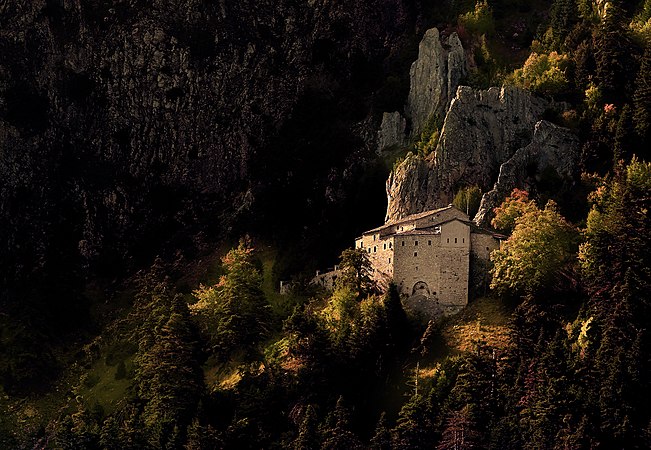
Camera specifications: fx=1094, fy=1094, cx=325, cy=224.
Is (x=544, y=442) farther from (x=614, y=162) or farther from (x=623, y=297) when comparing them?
(x=614, y=162)

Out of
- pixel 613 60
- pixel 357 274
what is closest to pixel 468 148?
pixel 357 274

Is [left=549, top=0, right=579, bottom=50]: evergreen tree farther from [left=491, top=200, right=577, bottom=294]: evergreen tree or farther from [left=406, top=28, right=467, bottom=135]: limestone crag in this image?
[left=491, top=200, right=577, bottom=294]: evergreen tree

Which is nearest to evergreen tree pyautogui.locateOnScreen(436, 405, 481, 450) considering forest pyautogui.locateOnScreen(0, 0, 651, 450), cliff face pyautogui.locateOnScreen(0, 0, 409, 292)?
forest pyautogui.locateOnScreen(0, 0, 651, 450)

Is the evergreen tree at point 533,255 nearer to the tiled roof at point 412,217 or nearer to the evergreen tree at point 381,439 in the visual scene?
the tiled roof at point 412,217

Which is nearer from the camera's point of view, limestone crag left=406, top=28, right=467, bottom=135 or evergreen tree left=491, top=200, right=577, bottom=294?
evergreen tree left=491, top=200, right=577, bottom=294

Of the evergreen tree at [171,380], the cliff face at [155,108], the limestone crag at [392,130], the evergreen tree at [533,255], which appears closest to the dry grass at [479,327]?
the evergreen tree at [533,255]
